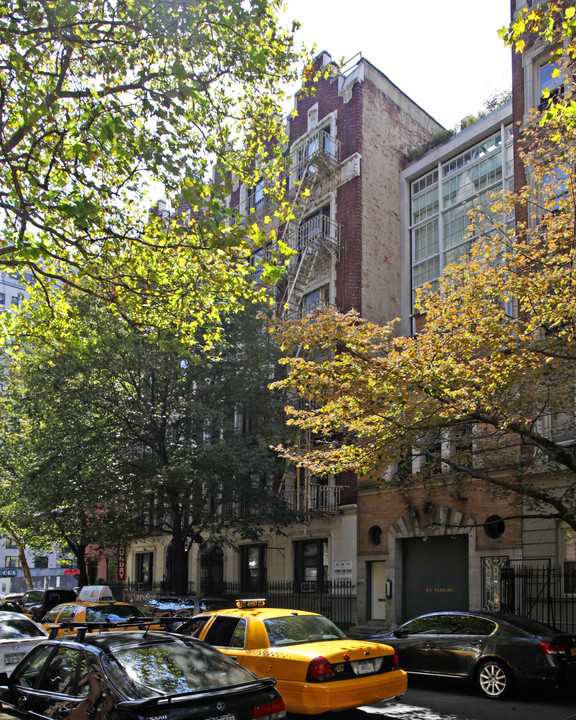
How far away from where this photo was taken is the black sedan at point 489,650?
35.6 feet

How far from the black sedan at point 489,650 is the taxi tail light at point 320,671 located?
4438mm

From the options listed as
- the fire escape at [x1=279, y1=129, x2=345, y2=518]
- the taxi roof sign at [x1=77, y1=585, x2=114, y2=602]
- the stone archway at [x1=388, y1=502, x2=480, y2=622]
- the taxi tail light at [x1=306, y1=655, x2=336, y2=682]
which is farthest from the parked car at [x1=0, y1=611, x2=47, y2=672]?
the fire escape at [x1=279, y1=129, x2=345, y2=518]

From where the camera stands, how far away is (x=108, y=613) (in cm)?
1560

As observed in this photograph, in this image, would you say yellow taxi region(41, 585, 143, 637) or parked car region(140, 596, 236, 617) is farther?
parked car region(140, 596, 236, 617)

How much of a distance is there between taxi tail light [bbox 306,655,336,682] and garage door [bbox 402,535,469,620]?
12048mm

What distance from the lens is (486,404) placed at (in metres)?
12.2

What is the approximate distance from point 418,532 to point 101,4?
1675 cm

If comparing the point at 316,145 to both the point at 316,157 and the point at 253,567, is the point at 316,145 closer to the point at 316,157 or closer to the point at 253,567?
the point at 316,157

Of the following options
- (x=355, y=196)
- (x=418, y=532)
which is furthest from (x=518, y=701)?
(x=355, y=196)

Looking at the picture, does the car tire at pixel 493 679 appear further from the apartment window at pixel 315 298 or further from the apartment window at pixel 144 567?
the apartment window at pixel 144 567

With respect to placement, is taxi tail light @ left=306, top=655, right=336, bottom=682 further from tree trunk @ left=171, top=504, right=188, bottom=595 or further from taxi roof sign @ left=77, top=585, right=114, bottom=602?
tree trunk @ left=171, top=504, right=188, bottom=595

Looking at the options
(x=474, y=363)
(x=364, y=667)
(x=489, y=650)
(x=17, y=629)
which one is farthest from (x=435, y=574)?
(x=364, y=667)

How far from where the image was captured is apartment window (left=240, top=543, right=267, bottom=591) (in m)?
28.7

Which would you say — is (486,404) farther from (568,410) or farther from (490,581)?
(490,581)
